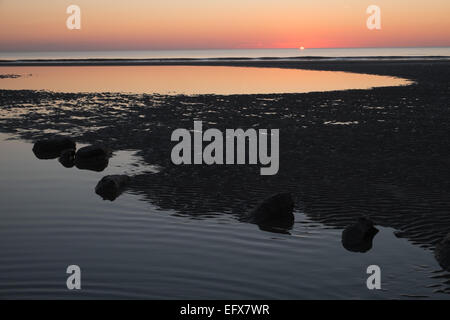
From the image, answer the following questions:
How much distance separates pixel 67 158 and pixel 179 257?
1113cm

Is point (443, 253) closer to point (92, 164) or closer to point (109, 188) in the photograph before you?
point (109, 188)

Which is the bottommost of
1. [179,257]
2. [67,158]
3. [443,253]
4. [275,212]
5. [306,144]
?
[179,257]

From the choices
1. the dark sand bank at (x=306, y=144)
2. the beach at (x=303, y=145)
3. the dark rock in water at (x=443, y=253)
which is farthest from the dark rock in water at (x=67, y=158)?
the dark rock in water at (x=443, y=253)

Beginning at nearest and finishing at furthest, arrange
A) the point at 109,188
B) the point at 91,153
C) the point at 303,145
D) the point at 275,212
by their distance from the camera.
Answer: the point at 275,212
the point at 109,188
the point at 91,153
the point at 303,145

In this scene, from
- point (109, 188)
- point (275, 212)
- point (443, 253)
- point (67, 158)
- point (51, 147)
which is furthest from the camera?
point (51, 147)

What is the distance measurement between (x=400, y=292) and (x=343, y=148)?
45.2ft

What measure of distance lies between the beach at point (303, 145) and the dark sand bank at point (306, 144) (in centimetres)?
5

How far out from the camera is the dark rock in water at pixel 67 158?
21.4 meters

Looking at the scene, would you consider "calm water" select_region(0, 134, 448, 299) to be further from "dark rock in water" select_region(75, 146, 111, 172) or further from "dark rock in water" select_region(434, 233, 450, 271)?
"dark rock in water" select_region(75, 146, 111, 172)

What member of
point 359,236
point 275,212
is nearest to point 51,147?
point 275,212

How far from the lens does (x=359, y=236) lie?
489 inches

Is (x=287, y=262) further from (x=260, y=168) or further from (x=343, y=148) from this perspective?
(x=343, y=148)

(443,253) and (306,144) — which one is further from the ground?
(306,144)
